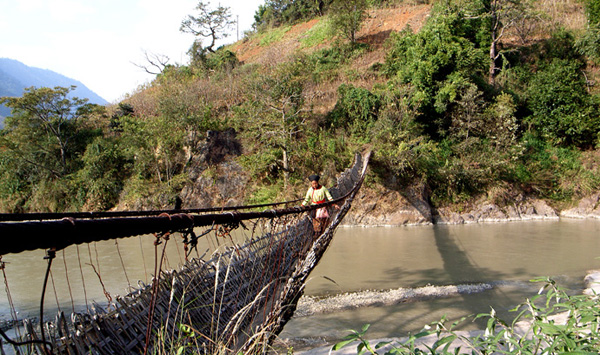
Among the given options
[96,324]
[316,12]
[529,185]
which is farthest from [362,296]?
[316,12]

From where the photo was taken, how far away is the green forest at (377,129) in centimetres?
865

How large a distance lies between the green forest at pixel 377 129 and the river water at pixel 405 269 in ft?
5.18

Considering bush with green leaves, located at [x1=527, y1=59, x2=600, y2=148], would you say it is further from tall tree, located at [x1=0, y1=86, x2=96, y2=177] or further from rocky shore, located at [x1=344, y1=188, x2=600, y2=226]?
tall tree, located at [x1=0, y1=86, x2=96, y2=177]

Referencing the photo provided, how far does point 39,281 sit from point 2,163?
8082 mm

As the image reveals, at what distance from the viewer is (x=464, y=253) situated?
19.4 feet

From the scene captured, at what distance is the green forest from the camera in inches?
340

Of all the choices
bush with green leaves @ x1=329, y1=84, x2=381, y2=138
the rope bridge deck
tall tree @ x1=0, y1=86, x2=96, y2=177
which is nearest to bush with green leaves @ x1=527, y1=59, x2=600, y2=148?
bush with green leaves @ x1=329, y1=84, x2=381, y2=138

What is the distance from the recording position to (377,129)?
355 inches

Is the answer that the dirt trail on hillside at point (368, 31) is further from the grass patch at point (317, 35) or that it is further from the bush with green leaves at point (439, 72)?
the bush with green leaves at point (439, 72)

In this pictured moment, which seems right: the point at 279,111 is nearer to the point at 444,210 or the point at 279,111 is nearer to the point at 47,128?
the point at 444,210

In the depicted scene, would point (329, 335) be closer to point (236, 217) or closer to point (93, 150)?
point (236, 217)

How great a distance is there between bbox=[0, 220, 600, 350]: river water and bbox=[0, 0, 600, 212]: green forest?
1580mm

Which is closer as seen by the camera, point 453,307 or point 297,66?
point 453,307

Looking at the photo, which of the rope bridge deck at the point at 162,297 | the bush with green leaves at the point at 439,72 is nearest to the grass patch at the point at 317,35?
the bush with green leaves at the point at 439,72
